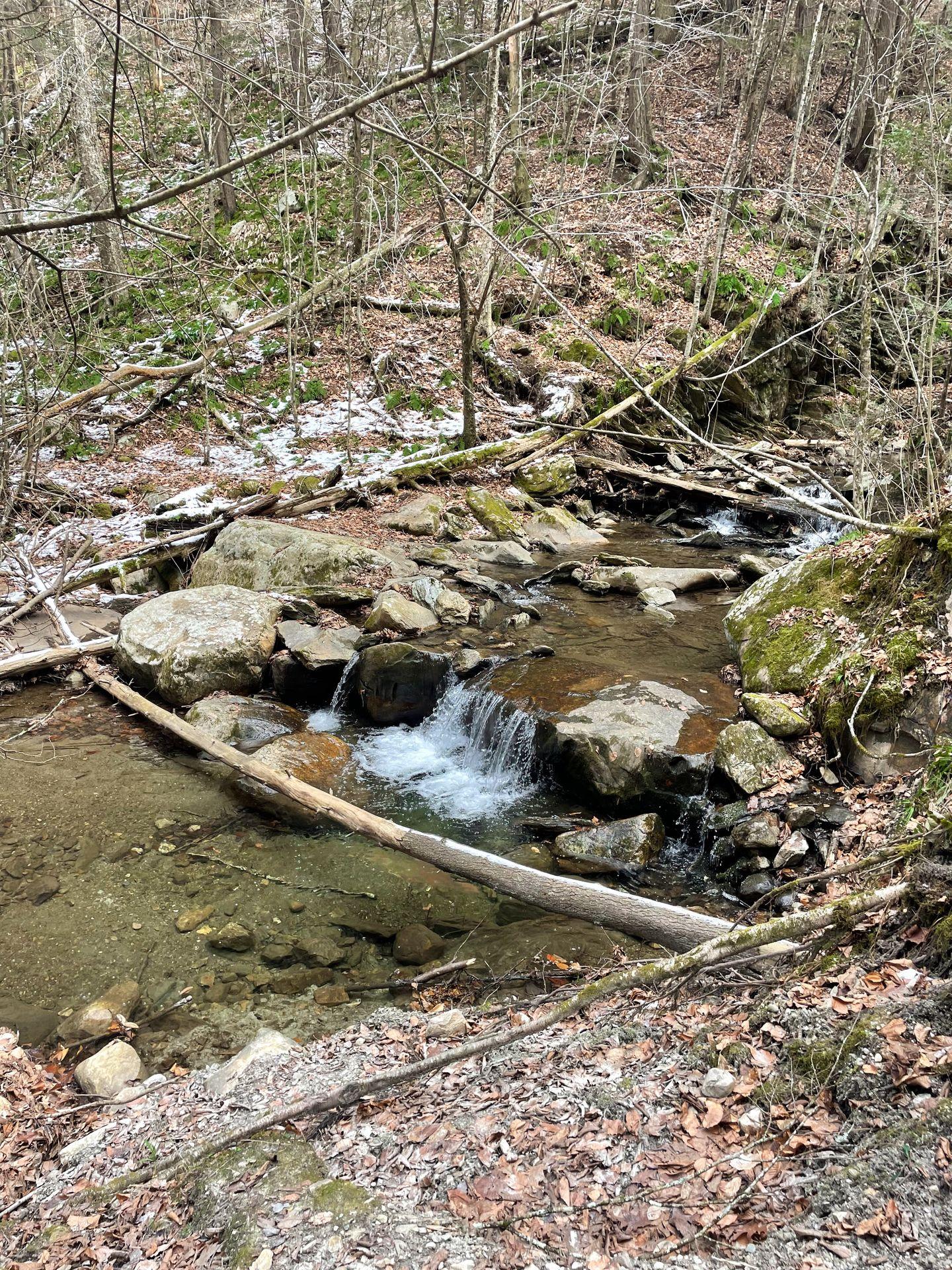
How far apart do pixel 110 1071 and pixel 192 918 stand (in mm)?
1224

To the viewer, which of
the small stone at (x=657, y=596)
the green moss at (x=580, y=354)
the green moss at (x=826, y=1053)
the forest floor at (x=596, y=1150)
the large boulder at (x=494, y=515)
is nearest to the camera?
the forest floor at (x=596, y=1150)

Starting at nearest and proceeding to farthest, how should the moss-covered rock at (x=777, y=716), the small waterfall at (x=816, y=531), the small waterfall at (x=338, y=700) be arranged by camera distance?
the moss-covered rock at (x=777, y=716)
the small waterfall at (x=338, y=700)
the small waterfall at (x=816, y=531)

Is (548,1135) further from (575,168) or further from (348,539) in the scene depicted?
(575,168)

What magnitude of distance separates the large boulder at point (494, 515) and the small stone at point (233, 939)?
725cm

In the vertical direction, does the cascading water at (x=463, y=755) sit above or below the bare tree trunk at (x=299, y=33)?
below

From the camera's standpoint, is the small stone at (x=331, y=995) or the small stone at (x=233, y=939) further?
the small stone at (x=233, y=939)

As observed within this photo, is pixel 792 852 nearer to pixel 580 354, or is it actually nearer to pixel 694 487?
pixel 694 487

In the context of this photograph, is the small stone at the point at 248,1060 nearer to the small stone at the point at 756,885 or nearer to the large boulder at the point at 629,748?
the small stone at the point at 756,885

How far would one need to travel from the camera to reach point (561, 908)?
447 centimetres

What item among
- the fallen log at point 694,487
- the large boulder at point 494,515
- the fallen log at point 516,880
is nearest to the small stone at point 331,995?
the fallen log at point 516,880

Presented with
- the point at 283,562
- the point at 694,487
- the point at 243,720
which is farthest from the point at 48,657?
the point at 694,487

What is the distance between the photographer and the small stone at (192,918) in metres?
4.87

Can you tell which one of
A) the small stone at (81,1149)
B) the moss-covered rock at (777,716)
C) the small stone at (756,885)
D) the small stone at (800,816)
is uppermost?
the moss-covered rock at (777,716)

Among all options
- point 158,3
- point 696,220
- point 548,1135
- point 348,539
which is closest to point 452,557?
→ point 348,539
